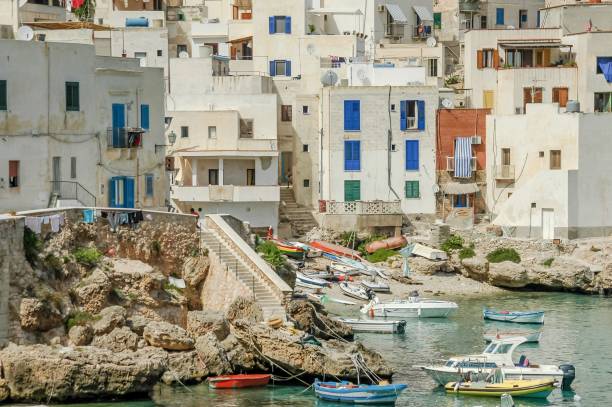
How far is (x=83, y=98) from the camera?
229 feet

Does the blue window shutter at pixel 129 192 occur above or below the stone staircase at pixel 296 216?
above

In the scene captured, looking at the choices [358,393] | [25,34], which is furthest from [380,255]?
[358,393]

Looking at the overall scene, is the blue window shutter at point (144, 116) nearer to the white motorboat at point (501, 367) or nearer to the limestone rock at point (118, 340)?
the limestone rock at point (118, 340)

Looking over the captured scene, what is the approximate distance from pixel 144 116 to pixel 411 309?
47.2 feet

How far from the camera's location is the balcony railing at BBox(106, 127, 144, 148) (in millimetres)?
71625

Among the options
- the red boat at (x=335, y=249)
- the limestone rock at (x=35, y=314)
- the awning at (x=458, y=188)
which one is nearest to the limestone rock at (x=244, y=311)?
the limestone rock at (x=35, y=314)

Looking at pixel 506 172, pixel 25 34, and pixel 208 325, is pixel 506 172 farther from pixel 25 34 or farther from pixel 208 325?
pixel 208 325

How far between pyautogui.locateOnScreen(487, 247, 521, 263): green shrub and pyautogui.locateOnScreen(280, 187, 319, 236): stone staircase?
8689mm

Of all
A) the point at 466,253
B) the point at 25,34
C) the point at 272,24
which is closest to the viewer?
the point at 25,34

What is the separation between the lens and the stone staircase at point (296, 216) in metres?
95.2

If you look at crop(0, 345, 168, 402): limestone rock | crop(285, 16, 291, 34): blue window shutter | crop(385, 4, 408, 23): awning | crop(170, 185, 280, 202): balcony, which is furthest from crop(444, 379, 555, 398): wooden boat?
crop(385, 4, 408, 23): awning

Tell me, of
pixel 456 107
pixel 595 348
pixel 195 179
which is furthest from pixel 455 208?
pixel 595 348

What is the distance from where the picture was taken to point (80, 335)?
6191 centimetres

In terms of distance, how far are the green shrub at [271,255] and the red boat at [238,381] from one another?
9899 mm
